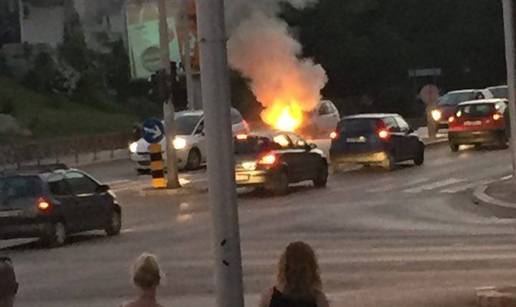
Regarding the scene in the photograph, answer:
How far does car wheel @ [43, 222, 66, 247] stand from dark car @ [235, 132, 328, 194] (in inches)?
335

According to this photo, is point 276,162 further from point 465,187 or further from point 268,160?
point 465,187

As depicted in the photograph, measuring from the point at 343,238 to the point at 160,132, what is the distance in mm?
13626

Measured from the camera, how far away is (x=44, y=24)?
281ft

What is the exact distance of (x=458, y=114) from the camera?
45.4m

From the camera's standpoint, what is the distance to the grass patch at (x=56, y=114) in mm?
63844

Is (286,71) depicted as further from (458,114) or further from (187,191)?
(187,191)

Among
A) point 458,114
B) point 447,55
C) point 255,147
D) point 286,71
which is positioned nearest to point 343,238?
point 255,147

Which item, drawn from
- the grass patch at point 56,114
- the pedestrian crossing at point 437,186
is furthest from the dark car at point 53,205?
the grass patch at point 56,114

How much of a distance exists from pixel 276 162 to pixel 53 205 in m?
9.89

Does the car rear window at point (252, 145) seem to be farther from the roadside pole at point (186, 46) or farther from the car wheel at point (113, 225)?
the roadside pole at point (186, 46)

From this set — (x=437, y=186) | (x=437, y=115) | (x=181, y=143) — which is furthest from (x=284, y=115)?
(x=437, y=186)

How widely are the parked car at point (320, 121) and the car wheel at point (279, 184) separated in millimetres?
18556

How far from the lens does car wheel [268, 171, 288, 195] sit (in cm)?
3350

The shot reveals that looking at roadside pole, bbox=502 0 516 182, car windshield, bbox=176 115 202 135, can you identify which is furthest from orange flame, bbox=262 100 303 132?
roadside pole, bbox=502 0 516 182
